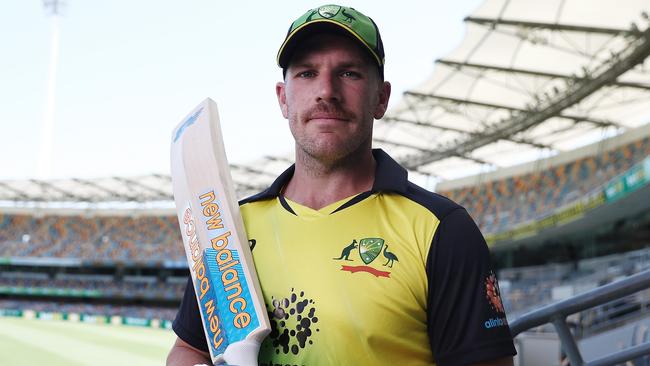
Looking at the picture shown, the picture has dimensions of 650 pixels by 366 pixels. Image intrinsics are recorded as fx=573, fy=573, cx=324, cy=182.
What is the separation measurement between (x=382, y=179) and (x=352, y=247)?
0.67ft

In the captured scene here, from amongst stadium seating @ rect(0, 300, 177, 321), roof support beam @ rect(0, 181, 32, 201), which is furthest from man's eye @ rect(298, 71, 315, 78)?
roof support beam @ rect(0, 181, 32, 201)

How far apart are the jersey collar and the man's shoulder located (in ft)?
0.06

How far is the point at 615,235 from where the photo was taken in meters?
20.4

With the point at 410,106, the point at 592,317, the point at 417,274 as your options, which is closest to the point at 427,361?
the point at 417,274

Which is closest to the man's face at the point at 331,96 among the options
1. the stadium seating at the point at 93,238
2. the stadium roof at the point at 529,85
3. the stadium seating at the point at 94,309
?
the stadium roof at the point at 529,85

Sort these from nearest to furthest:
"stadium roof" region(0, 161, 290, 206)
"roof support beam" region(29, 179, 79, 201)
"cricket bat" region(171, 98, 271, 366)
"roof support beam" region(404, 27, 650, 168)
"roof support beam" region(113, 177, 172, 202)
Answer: "cricket bat" region(171, 98, 271, 366)
"roof support beam" region(404, 27, 650, 168)
"stadium roof" region(0, 161, 290, 206)
"roof support beam" region(113, 177, 172, 202)
"roof support beam" region(29, 179, 79, 201)

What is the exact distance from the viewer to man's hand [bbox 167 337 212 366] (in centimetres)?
148

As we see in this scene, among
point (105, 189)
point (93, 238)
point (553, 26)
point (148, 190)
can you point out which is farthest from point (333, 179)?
point (93, 238)

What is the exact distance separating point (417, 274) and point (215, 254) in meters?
0.51

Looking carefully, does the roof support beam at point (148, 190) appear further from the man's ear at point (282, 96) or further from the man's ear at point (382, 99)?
the man's ear at point (382, 99)

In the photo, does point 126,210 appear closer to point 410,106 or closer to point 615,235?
point 410,106

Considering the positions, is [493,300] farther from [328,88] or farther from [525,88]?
[525,88]

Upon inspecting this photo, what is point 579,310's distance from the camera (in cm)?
185

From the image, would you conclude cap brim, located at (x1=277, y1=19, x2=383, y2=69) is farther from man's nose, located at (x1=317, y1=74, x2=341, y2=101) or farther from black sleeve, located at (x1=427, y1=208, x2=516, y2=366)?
black sleeve, located at (x1=427, y1=208, x2=516, y2=366)
